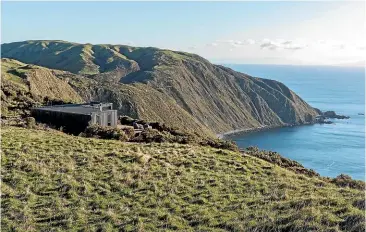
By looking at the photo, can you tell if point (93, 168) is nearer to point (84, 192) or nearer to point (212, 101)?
point (84, 192)

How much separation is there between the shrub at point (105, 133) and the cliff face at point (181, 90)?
232ft

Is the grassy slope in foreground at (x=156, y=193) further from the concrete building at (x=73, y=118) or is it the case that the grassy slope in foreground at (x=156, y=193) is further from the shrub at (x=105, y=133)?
the concrete building at (x=73, y=118)

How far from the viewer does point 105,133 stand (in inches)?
1144

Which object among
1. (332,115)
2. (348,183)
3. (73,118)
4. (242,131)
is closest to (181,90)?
(242,131)

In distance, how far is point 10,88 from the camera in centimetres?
5522

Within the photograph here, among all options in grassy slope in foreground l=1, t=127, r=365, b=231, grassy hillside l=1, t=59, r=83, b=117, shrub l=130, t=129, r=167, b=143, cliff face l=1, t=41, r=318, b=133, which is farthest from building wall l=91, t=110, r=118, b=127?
cliff face l=1, t=41, r=318, b=133

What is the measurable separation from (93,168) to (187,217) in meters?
6.69

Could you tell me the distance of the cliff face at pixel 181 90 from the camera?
359 feet

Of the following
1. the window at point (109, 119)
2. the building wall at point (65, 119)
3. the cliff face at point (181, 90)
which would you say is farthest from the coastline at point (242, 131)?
the building wall at point (65, 119)

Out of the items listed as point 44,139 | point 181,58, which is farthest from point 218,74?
point 44,139

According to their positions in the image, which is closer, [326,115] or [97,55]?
[326,115]

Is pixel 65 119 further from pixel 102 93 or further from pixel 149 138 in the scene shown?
pixel 102 93

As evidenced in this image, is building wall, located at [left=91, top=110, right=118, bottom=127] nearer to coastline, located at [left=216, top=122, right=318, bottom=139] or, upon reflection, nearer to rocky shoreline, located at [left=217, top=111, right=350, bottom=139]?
→ coastline, located at [left=216, top=122, right=318, bottom=139]

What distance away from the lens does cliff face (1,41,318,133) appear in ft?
359
